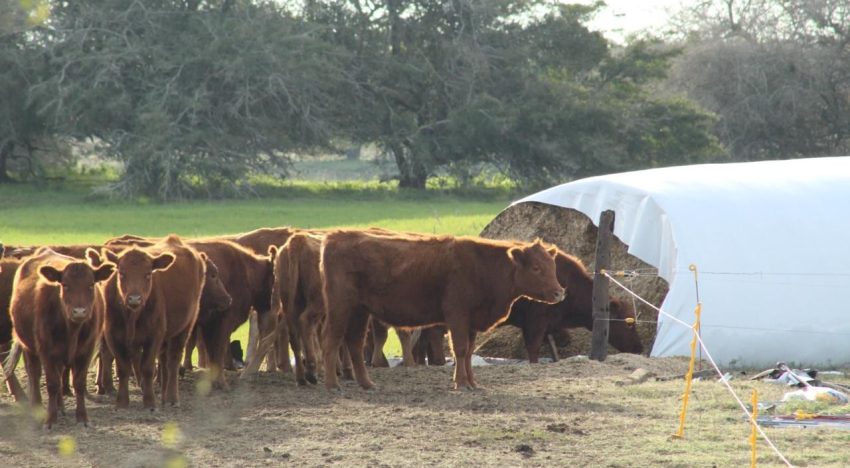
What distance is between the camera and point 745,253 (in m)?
15.0

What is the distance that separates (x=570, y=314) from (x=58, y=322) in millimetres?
7250

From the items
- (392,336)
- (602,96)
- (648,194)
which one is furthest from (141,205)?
(648,194)

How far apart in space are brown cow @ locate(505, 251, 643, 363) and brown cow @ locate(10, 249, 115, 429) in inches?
239

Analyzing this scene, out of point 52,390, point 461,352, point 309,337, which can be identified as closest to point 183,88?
point 309,337

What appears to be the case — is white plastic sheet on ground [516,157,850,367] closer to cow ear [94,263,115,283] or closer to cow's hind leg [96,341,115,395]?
cow's hind leg [96,341,115,395]

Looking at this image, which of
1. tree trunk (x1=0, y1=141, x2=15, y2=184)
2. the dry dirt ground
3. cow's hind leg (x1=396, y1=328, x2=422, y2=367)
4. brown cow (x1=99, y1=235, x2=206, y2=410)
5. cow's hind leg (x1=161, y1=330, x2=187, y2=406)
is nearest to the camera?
the dry dirt ground

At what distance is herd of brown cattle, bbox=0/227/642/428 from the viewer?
10.6 m

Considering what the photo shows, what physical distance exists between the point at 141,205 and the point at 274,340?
2497 cm

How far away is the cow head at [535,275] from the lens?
42.5 feet

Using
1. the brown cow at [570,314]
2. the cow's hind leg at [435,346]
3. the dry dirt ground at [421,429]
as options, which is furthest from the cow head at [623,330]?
the dry dirt ground at [421,429]

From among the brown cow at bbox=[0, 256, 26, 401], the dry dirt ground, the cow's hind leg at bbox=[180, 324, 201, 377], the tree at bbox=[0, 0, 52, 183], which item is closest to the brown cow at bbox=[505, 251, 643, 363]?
the dry dirt ground

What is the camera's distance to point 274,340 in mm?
13992

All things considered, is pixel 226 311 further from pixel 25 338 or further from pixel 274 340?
pixel 25 338

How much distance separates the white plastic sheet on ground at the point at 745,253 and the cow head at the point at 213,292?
4765 millimetres
